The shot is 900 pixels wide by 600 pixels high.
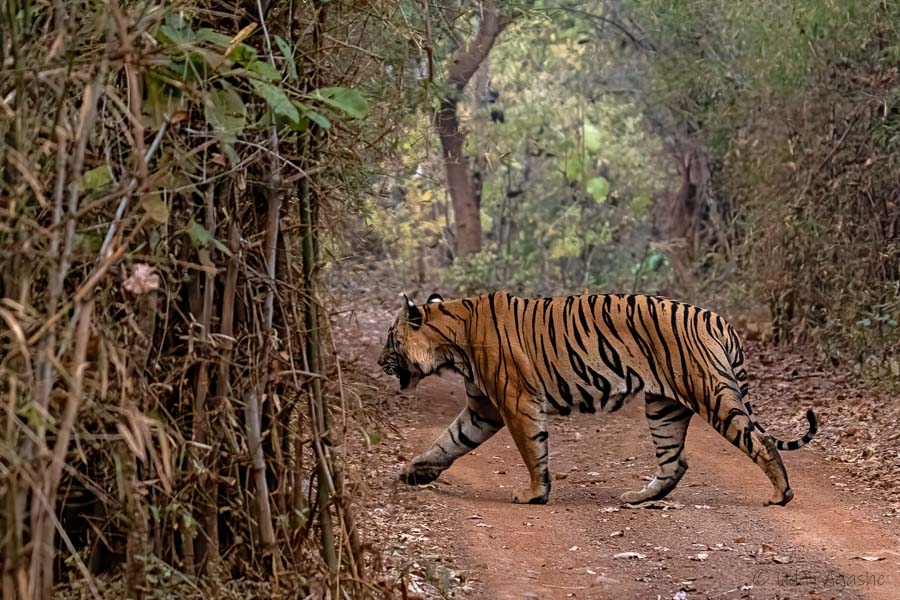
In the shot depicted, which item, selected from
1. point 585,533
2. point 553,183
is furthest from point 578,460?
point 553,183

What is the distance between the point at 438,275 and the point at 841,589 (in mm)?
15158

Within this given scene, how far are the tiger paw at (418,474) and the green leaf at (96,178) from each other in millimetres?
4518

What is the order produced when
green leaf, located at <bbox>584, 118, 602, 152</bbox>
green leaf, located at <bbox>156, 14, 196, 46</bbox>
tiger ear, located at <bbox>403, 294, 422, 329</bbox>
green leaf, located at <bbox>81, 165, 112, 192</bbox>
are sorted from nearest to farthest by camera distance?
green leaf, located at <bbox>81, 165, 112, 192</bbox> → green leaf, located at <bbox>156, 14, 196, 46</bbox> → tiger ear, located at <bbox>403, 294, 422, 329</bbox> → green leaf, located at <bbox>584, 118, 602, 152</bbox>

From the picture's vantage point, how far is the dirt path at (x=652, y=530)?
18.0 feet

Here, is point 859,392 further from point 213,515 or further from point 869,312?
point 213,515

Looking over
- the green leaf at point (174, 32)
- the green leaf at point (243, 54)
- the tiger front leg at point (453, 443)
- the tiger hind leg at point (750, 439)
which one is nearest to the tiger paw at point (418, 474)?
the tiger front leg at point (453, 443)

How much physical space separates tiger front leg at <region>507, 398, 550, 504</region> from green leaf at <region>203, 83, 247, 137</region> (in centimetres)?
394

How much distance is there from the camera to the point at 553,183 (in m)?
21.6

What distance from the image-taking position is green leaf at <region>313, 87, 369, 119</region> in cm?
382

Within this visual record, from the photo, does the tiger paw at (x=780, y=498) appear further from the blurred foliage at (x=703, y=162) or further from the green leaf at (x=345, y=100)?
the green leaf at (x=345, y=100)

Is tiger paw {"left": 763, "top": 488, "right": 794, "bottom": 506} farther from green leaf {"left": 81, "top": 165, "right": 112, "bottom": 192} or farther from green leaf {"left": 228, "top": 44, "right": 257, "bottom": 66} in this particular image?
green leaf {"left": 81, "top": 165, "right": 112, "bottom": 192}

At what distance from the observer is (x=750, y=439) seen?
7.12m

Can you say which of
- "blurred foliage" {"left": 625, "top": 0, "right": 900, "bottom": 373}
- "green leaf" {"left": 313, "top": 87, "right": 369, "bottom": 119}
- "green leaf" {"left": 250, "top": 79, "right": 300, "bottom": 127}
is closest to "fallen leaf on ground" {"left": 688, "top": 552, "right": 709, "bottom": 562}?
"green leaf" {"left": 313, "top": 87, "right": 369, "bottom": 119}

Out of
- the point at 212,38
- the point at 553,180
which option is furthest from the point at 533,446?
the point at 553,180
